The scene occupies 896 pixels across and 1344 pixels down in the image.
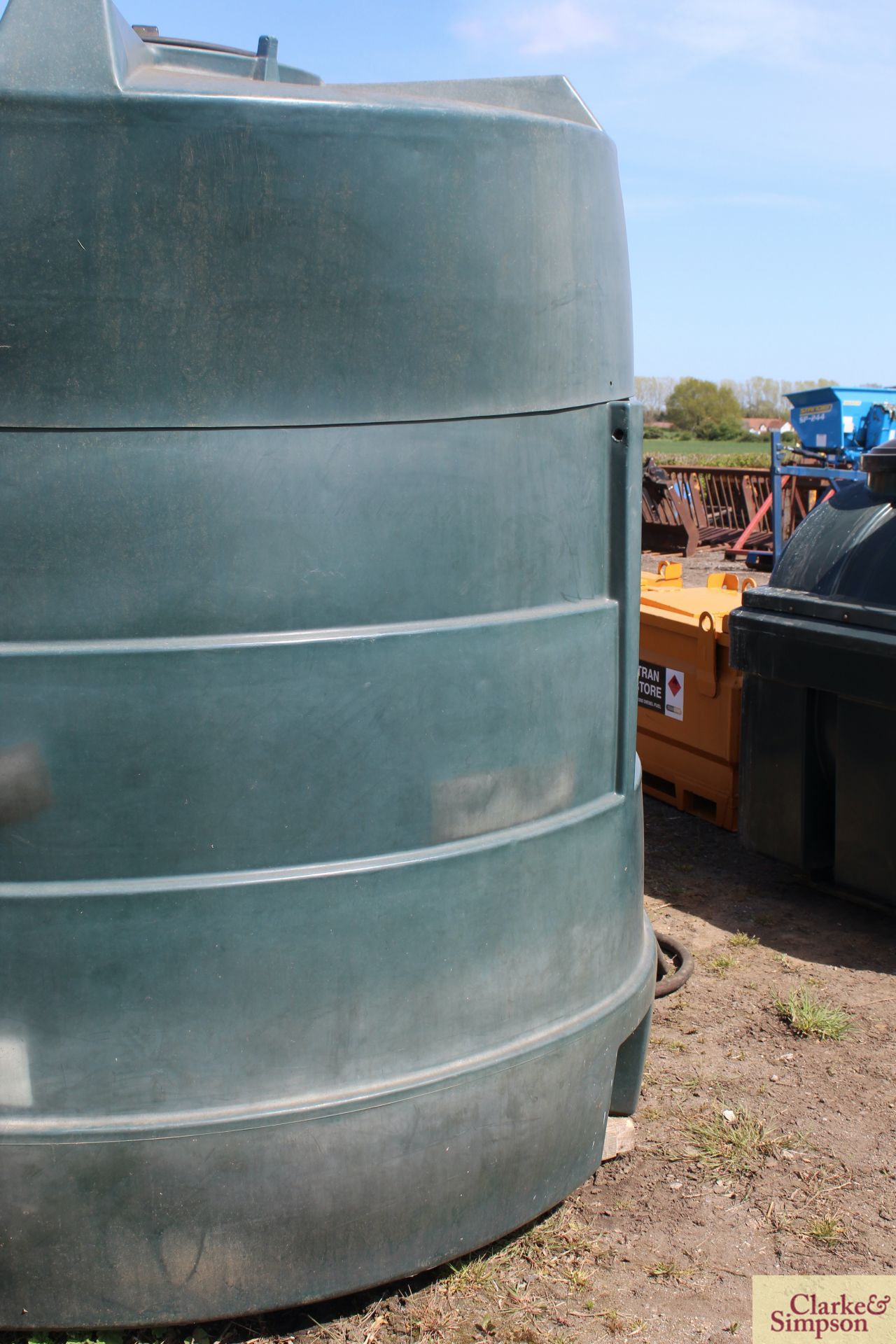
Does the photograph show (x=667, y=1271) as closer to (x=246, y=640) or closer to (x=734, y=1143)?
(x=734, y=1143)

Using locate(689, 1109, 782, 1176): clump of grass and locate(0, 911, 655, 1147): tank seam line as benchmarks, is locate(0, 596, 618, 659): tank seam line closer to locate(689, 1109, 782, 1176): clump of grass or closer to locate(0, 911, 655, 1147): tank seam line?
locate(0, 911, 655, 1147): tank seam line

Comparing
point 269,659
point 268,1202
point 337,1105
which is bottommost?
point 268,1202

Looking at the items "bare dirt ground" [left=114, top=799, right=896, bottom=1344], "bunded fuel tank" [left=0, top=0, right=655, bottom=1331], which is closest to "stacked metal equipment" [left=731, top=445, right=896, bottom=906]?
"bare dirt ground" [left=114, top=799, right=896, bottom=1344]

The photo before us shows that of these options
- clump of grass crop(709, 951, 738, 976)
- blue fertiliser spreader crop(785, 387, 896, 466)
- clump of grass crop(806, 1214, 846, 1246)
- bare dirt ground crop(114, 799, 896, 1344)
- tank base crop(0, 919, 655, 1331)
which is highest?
blue fertiliser spreader crop(785, 387, 896, 466)

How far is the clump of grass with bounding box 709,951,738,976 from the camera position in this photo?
12.0 ft

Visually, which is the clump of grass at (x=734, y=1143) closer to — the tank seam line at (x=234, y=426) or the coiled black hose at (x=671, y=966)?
the coiled black hose at (x=671, y=966)

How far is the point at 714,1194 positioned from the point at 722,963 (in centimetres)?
124

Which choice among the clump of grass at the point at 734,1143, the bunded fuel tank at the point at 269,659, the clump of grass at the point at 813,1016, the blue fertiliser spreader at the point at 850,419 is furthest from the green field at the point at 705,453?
the bunded fuel tank at the point at 269,659

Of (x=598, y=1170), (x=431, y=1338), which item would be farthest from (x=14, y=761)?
(x=598, y=1170)

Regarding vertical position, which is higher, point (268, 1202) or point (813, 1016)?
point (268, 1202)

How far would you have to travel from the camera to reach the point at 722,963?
3699 millimetres

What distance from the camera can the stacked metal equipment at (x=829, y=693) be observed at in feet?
11.3

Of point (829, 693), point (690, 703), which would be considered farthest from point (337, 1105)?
point (690, 703)

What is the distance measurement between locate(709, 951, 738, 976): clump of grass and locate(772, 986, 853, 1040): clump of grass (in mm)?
250
